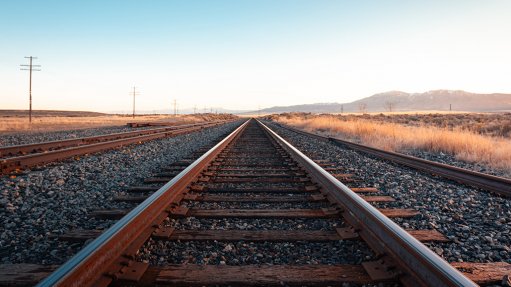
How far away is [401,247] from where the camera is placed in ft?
7.38

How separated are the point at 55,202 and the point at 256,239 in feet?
9.57

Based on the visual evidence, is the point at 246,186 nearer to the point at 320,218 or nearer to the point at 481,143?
the point at 320,218

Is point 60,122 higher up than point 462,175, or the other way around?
point 60,122

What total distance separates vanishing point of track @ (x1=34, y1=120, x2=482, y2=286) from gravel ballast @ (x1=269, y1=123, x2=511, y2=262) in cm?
48

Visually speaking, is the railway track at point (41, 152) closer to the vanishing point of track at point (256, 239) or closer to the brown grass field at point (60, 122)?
the vanishing point of track at point (256, 239)

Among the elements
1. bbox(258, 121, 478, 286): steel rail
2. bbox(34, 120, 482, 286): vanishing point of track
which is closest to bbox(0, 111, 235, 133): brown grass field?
bbox(34, 120, 482, 286): vanishing point of track

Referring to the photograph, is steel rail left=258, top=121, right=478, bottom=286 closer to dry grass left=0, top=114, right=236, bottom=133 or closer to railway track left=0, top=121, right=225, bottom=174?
railway track left=0, top=121, right=225, bottom=174

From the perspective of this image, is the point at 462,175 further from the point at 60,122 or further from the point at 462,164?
the point at 60,122

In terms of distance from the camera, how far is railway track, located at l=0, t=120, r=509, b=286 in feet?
6.79

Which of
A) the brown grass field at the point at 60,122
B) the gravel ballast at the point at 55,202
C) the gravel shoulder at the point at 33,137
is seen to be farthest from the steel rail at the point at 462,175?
the brown grass field at the point at 60,122

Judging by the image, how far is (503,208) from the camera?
163 inches

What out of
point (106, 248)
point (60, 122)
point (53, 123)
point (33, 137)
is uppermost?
point (60, 122)

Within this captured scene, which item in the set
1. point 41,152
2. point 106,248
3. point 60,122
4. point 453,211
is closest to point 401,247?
point 106,248

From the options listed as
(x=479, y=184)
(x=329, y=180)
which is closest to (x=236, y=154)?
(x=329, y=180)
